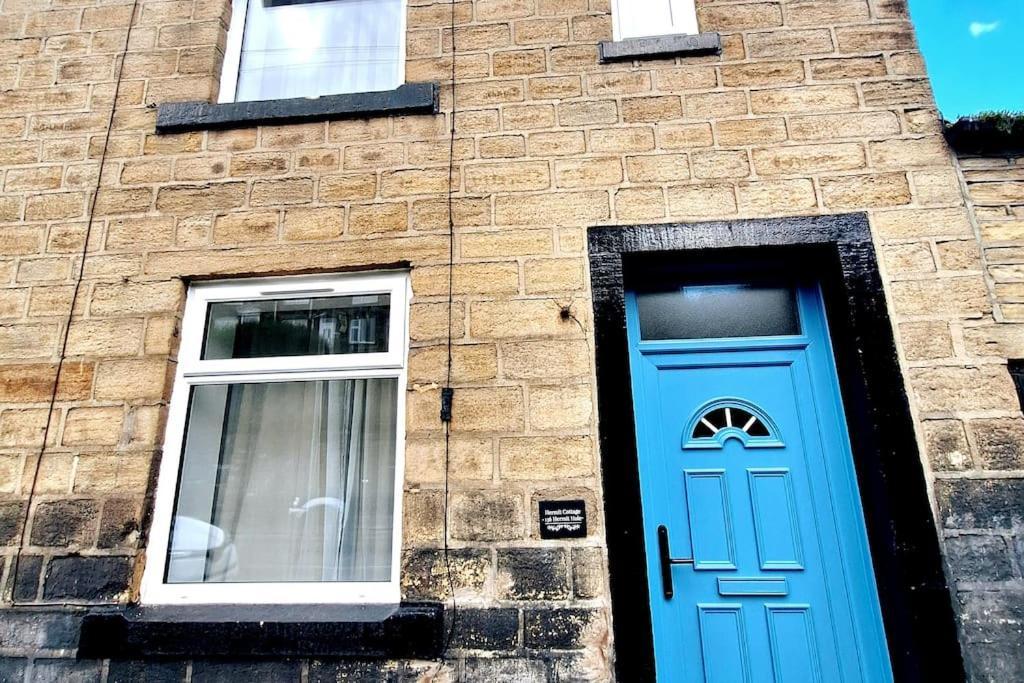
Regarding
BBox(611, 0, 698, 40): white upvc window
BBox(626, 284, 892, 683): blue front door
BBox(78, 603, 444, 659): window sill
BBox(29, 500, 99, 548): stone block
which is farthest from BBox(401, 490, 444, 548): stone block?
BBox(611, 0, 698, 40): white upvc window

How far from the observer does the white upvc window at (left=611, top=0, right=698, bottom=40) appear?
3.49 metres

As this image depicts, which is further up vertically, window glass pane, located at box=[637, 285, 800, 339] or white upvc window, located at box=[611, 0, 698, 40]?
white upvc window, located at box=[611, 0, 698, 40]

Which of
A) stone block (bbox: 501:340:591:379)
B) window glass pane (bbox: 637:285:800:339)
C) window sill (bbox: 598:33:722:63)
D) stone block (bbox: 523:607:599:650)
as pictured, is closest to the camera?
stone block (bbox: 523:607:599:650)

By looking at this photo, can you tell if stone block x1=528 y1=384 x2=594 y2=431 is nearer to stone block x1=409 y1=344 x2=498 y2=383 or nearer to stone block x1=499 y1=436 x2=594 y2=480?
stone block x1=499 y1=436 x2=594 y2=480

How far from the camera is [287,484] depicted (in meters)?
3.05

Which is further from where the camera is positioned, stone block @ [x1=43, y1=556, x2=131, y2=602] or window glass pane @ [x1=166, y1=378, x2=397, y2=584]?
window glass pane @ [x1=166, y1=378, x2=397, y2=584]

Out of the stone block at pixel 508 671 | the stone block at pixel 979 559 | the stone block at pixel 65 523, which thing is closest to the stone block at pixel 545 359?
the stone block at pixel 508 671

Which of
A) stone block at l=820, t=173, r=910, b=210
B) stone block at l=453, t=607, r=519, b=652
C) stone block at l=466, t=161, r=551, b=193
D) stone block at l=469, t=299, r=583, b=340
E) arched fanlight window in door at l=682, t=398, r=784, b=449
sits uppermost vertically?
stone block at l=466, t=161, r=551, b=193

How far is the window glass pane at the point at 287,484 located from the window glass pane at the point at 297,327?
7.6 inches

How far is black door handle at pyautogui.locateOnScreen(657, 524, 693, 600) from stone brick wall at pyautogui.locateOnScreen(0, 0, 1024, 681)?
1.07 ft

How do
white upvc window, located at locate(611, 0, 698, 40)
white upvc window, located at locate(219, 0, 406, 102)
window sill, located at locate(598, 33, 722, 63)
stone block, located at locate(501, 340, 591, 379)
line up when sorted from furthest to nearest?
white upvc window, located at locate(219, 0, 406, 102) < white upvc window, located at locate(611, 0, 698, 40) < window sill, located at locate(598, 33, 722, 63) < stone block, located at locate(501, 340, 591, 379)

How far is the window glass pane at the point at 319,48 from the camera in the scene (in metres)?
3.70

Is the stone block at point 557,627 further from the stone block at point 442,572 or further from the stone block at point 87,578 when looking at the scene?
the stone block at point 87,578

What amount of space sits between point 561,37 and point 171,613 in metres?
3.61
